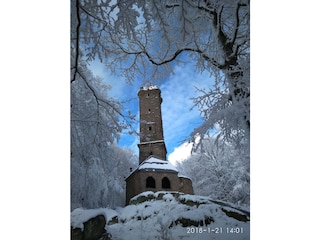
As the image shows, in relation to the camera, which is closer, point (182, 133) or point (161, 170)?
point (182, 133)

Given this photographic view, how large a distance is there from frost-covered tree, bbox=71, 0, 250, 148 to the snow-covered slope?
1183 mm

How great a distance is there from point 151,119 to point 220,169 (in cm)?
188

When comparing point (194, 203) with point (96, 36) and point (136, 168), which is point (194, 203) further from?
point (96, 36)

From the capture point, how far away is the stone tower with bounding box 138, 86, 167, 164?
403cm

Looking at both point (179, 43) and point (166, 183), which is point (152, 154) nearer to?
point (166, 183)

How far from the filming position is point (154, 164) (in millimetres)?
5758

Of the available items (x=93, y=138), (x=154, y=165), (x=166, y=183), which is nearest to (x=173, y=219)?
(x=166, y=183)

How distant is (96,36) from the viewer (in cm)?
390

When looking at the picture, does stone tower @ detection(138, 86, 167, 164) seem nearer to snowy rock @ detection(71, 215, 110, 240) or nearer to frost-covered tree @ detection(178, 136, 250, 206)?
frost-covered tree @ detection(178, 136, 250, 206)

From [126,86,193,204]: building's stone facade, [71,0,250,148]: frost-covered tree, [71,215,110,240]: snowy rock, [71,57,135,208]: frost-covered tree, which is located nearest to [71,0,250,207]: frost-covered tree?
[71,0,250,148]: frost-covered tree

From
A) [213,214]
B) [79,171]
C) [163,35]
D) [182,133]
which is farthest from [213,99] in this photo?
[79,171]
